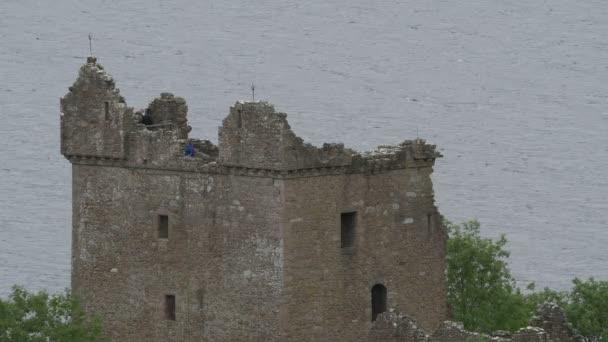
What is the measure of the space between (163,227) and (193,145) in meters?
2.07

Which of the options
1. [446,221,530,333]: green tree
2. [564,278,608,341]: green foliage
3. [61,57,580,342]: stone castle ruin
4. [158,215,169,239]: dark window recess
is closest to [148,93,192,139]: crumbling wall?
[61,57,580,342]: stone castle ruin

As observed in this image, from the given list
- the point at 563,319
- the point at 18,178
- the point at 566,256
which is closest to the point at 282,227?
the point at 563,319

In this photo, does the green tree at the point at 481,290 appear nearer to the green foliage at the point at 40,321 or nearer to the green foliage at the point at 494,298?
the green foliage at the point at 494,298

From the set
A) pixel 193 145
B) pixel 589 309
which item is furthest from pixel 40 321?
pixel 589 309

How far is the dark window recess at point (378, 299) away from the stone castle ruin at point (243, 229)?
23mm

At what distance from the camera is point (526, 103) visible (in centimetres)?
12131

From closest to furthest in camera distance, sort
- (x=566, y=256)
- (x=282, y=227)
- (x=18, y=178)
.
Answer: (x=282, y=227) < (x=566, y=256) < (x=18, y=178)

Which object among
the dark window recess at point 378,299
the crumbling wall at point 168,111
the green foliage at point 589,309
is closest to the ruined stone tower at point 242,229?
the dark window recess at point 378,299

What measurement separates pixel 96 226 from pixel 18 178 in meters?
39.1

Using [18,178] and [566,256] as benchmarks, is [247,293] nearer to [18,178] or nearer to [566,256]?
[566,256]

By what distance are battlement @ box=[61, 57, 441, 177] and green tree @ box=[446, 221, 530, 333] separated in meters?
9.29

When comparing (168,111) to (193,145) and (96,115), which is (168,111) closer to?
(193,145)

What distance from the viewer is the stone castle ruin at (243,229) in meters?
74.2

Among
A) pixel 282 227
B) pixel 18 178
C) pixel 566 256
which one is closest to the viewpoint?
pixel 282 227
